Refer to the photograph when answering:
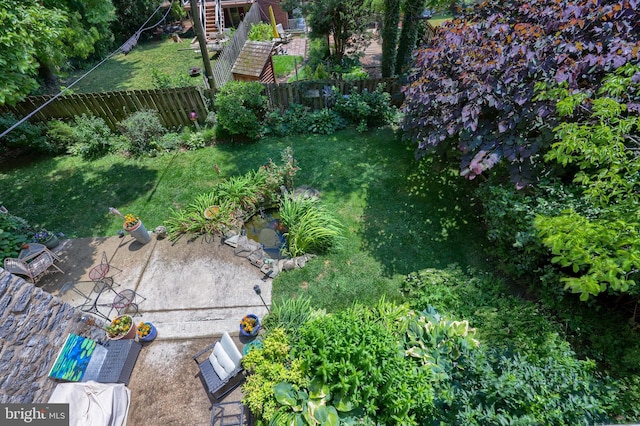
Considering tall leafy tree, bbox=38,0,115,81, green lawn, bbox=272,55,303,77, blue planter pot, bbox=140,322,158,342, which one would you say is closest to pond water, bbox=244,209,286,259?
blue planter pot, bbox=140,322,158,342

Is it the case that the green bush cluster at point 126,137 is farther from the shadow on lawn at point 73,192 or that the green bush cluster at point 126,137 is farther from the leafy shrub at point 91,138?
the shadow on lawn at point 73,192

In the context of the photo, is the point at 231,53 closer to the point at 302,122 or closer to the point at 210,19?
the point at 210,19

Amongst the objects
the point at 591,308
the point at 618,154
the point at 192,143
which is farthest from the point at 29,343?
the point at 591,308

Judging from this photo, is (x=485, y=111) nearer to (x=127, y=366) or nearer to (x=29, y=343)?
(x=127, y=366)

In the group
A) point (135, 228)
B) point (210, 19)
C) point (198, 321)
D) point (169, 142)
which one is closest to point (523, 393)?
point (198, 321)

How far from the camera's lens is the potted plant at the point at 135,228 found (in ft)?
17.7

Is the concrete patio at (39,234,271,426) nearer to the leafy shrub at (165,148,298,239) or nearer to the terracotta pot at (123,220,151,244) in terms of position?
the terracotta pot at (123,220,151,244)

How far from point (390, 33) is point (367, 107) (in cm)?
251

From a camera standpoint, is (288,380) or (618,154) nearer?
(618,154)

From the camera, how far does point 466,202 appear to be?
5.91 metres

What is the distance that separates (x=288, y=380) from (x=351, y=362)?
780mm

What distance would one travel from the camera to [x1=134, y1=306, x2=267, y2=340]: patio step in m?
4.40

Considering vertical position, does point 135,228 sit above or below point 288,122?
above

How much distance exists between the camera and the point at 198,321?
14.9 ft
